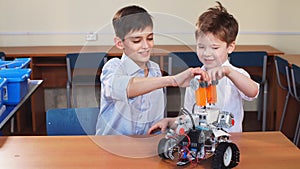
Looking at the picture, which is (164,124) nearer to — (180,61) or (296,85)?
(180,61)

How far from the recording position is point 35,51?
3975 millimetres

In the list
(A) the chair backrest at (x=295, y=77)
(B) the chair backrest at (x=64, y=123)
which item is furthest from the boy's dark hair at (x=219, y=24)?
(A) the chair backrest at (x=295, y=77)

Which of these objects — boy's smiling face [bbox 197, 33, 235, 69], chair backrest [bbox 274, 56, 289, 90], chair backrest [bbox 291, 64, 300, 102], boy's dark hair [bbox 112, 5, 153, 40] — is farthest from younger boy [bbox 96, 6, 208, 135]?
chair backrest [bbox 274, 56, 289, 90]

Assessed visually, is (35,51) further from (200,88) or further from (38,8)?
(200,88)

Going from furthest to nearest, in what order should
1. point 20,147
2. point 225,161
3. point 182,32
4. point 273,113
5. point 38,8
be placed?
point 38,8 < point 273,113 < point 20,147 < point 225,161 < point 182,32

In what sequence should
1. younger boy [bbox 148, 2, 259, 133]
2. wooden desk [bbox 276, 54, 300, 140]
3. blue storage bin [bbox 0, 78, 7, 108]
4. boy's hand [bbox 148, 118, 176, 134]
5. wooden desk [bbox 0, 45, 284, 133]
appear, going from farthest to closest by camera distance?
wooden desk [bbox 0, 45, 284, 133] < wooden desk [bbox 276, 54, 300, 140] < blue storage bin [bbox 0, 78, 7, 108] < boy's hand [bbox 148, 118, 176, 134] < younger boy [bbox 148, 2, 259, 133]

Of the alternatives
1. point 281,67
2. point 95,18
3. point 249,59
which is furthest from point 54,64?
point 281,67

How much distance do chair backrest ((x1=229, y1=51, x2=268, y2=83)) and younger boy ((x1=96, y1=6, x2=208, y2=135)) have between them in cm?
224

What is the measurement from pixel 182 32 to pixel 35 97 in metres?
3.12

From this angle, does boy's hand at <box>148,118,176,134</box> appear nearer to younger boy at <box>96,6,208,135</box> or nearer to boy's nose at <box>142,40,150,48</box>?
younger boy at <box>96,6,208,135</box>

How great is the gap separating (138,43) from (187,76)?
17cm

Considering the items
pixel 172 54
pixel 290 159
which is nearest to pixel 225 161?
pixel 290 159

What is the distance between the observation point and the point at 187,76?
46.7 inches

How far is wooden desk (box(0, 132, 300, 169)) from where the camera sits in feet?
4.28
